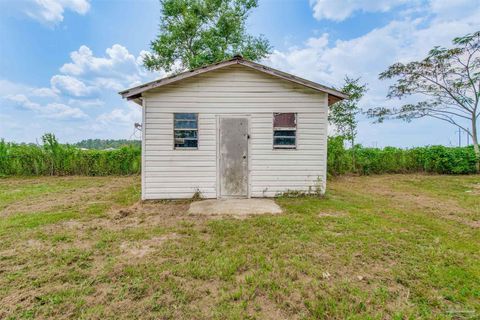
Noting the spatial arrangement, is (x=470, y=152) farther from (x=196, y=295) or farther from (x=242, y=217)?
(x=196, y=295)

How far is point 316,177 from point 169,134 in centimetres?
439

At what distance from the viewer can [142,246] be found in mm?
3533

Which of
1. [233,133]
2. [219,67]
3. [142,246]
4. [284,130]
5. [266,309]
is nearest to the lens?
[266,309]

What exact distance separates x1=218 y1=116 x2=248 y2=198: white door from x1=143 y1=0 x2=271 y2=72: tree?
10662mm

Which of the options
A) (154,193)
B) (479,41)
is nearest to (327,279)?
(154,193)

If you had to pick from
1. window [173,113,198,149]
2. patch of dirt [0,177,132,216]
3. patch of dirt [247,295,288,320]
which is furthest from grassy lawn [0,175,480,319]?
window [173,113,198,149]

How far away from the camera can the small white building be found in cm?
631

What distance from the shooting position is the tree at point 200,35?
621 inches

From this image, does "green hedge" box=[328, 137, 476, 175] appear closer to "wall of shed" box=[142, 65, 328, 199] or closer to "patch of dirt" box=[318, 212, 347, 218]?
"wall of shed" box=[142, 65, 328, 199]

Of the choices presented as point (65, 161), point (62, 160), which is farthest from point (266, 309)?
point (62, 160)

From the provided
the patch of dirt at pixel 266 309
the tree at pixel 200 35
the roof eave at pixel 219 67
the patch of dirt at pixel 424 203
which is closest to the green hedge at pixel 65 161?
the roof eave at pixel 219 67

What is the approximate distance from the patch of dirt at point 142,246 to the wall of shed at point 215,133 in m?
2.67

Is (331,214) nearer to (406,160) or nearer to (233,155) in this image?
(233,155)

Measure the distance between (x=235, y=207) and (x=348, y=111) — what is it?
898cm
